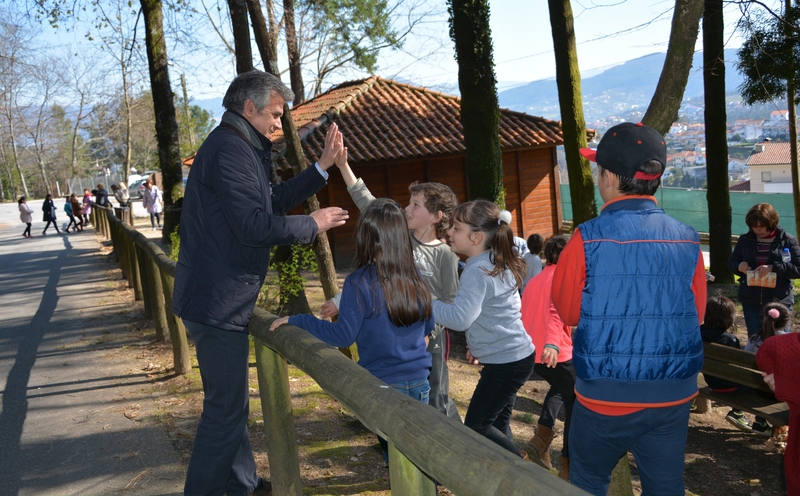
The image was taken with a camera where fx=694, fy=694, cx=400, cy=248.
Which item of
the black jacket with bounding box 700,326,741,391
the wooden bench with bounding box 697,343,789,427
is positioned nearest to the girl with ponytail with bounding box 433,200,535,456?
the wooden bench with bounding box 697,343,789,427

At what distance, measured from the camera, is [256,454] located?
447cm

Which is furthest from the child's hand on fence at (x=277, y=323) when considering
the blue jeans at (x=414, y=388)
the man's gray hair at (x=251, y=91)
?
the man's gray hair at (x=251, y=91)

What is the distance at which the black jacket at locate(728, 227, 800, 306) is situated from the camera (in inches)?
278

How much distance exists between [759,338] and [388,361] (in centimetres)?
416

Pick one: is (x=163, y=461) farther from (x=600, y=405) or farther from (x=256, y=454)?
(x=600, y=405)

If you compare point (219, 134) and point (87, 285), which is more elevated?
point (219, 134)

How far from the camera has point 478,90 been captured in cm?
947

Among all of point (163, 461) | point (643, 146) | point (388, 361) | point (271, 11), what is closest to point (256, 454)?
point (163, 461)

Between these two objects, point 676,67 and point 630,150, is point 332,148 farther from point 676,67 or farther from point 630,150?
point 676,67

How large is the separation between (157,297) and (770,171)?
53.5 metres

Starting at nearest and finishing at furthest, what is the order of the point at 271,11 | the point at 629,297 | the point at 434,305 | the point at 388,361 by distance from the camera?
the point at 629,297, the point at 388,361, the point at 434,305, the point at 271,11

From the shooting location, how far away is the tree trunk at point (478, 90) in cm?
949

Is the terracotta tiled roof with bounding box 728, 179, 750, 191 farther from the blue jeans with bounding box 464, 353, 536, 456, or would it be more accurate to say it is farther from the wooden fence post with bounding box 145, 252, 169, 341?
the blue jeans with bounding box 464, 353, 536, 456

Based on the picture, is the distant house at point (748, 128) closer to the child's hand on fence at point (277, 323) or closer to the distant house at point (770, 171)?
the distant house at point (770, 171)
